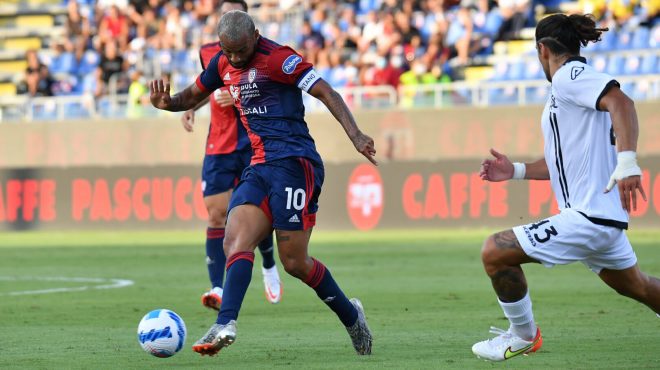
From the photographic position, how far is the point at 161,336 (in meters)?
8.01

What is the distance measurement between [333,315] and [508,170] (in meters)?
3.47

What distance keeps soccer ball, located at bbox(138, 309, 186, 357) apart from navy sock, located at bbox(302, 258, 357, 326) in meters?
0.92

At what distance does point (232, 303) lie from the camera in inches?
309

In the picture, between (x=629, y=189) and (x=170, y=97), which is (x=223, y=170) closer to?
(x=170, y=97)

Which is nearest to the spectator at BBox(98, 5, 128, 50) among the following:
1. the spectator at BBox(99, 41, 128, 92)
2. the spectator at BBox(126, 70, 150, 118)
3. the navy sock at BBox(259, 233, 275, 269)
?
the spectator at BBox(99, 41, 128, 92)

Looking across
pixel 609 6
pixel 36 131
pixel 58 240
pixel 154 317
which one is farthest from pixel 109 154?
pixel 154 317

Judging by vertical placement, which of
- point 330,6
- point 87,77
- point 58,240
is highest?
point 330,6

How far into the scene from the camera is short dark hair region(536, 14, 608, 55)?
24.2 ft

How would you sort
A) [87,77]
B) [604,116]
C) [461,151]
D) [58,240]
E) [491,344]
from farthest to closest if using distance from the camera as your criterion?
[87,77] < [461,151] < [58,240] < [491,344] < [604,116]

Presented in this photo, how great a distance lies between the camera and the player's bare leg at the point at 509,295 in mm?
7355

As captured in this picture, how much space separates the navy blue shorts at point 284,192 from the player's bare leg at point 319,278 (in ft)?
0.26

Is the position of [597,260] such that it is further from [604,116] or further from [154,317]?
[154,317]

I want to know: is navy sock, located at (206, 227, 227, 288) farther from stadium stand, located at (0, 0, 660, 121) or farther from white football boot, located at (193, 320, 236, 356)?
stadium stand, located at (0, 0, 660, 121)

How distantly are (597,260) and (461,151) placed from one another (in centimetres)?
1909
